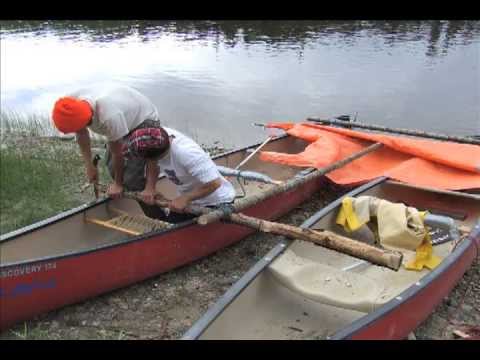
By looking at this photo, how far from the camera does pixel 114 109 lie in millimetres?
4672

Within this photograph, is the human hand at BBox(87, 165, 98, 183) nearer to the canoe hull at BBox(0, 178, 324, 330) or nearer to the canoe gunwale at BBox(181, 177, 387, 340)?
the canoe hull at BBox(0, 178, 324, 330)

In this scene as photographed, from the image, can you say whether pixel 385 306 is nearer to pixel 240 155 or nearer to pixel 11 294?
pixel 11 294

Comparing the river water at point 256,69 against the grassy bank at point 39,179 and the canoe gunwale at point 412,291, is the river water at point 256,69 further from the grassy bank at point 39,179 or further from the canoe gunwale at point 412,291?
the canoe gunwale at point 412,291

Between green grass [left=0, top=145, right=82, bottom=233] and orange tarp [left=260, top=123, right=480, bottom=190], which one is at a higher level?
orange tarp [left=260, top=123, right=480, bottom=190]

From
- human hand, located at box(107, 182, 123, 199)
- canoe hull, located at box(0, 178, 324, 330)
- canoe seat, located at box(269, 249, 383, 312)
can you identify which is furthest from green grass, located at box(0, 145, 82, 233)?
canoe seat, located at box(269, 249, 383, 312)

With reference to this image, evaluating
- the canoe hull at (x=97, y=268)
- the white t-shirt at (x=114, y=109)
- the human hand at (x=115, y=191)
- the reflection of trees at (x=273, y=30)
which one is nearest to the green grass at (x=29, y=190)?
the human hand at (x=115, y=191)

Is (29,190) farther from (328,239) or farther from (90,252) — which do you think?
Answer: (328,239)

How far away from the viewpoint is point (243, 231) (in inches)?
229

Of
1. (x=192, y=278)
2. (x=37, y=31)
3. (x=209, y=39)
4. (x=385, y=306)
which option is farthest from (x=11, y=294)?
(x=37, y=31)

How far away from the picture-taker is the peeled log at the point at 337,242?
12.3 ft

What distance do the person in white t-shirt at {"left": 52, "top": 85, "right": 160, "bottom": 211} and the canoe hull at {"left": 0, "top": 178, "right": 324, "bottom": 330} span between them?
0.61 metres

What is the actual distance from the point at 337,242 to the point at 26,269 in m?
2.22

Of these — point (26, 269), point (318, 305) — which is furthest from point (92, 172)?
point (318, 305)

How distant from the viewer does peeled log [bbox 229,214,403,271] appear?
3750mm
